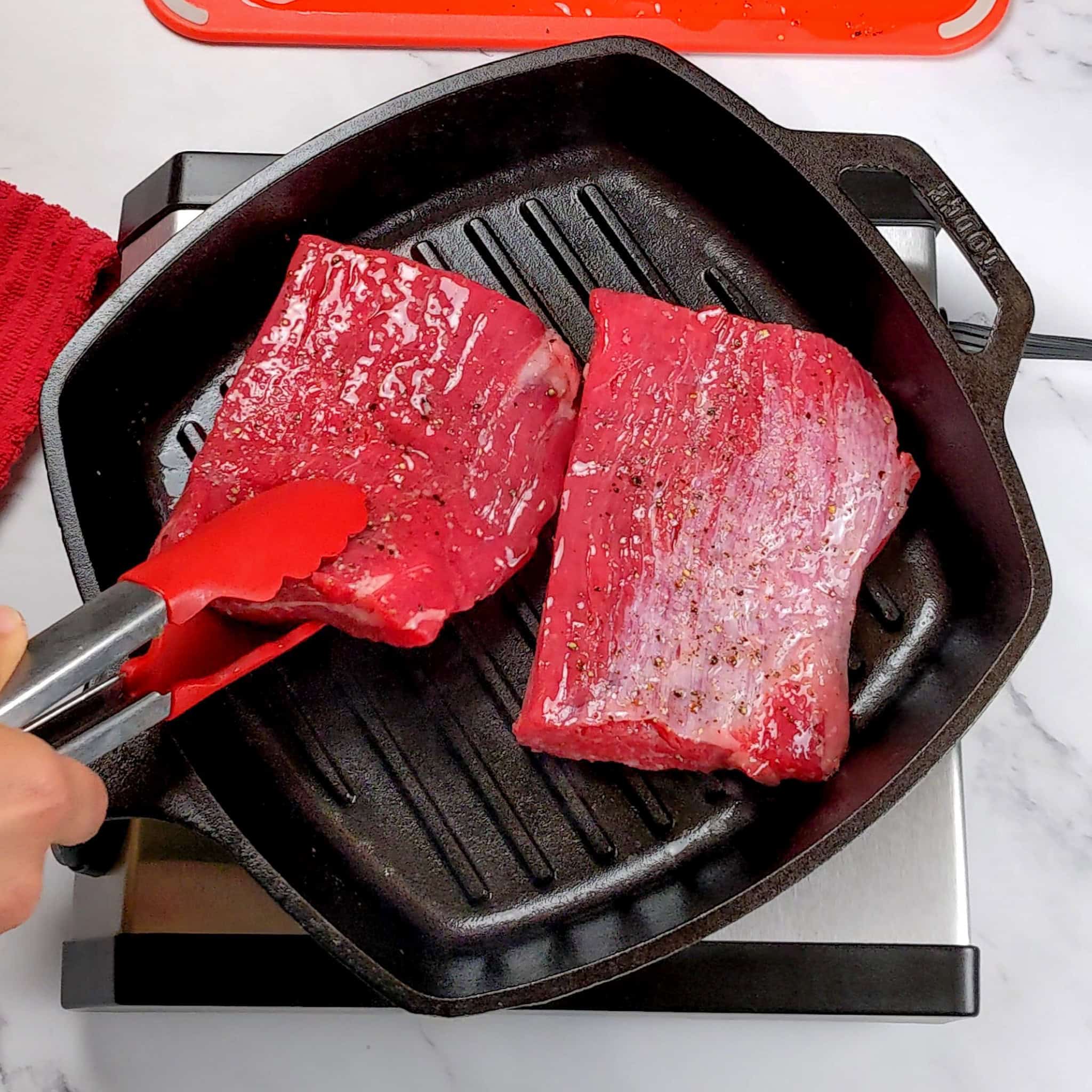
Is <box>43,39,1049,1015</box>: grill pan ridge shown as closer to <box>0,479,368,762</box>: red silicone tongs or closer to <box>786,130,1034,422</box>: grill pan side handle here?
<box>786,130,1034,422</box>: grill pan side handle

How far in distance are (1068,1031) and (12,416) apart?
5.27 ft

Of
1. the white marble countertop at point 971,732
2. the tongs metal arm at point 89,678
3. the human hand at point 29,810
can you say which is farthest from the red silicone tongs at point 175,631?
the white marble countertop at point 971,732

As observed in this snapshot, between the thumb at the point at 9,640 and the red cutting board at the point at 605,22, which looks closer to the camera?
the thumb at the point at 9,640

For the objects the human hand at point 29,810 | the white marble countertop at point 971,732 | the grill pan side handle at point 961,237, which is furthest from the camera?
the white marble countertop at point 971,732

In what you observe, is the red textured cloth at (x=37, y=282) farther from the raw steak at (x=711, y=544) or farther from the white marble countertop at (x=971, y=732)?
the raw steak at (x=711, y=544)

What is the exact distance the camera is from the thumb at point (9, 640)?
0.85 metres

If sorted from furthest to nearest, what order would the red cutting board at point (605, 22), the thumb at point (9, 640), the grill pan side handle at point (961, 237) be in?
the red cutting board at point (605, 22)
the grill pan side handle at point (961, 237)
the thumb at point (9, 640)

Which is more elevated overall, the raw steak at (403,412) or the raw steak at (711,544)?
the raw steak at (403,412)

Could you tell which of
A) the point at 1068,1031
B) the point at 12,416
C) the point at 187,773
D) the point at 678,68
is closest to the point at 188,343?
the point at 12,416

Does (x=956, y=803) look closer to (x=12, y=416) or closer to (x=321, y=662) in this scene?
(x=321, y=662)

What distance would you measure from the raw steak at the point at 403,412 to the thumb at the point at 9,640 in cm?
33

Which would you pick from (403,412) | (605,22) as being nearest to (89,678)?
(403,412)

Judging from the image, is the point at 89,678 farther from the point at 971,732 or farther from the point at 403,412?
the point at 971,732

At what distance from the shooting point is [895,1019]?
124cm
